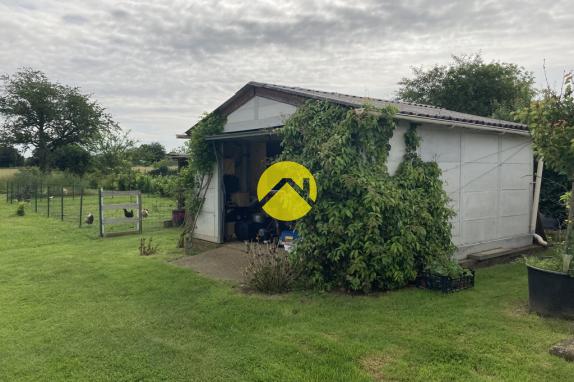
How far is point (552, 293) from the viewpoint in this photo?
441 centimetres

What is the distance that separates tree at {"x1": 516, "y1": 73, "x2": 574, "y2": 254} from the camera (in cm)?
452

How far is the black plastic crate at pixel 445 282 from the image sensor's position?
5330mm

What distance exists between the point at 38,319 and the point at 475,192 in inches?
293

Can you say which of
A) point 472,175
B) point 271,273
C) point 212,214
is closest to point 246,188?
point 212,214

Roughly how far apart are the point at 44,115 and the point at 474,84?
119 feet

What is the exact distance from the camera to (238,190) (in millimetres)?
9961

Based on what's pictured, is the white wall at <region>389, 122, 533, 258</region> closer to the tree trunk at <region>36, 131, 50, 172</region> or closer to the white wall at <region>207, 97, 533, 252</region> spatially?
the white wall at <region>207, 97, 533, 252</region>

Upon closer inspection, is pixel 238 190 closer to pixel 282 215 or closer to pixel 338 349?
pixel 282 215

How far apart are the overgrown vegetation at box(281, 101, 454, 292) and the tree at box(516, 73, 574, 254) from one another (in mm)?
1679

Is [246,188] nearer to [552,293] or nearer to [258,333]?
[258,333]

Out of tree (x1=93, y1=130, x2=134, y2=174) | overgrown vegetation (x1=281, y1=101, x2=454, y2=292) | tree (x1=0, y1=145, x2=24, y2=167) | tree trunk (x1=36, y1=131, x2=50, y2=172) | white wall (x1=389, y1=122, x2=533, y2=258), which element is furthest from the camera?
tree (x1=0, y1=145, x2=24, y2=167)

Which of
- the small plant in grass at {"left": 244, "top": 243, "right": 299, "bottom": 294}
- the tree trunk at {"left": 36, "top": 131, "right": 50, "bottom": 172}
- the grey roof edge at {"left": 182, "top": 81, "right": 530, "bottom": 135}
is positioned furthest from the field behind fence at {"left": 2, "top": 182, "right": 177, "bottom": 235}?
the tree trunk at {"left": 36, "top": 131, "right": 50, "bottom": 172}

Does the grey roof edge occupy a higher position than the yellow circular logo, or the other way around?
the grey roof edge

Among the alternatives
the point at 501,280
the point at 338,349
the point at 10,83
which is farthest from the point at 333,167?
the point at 10,83
